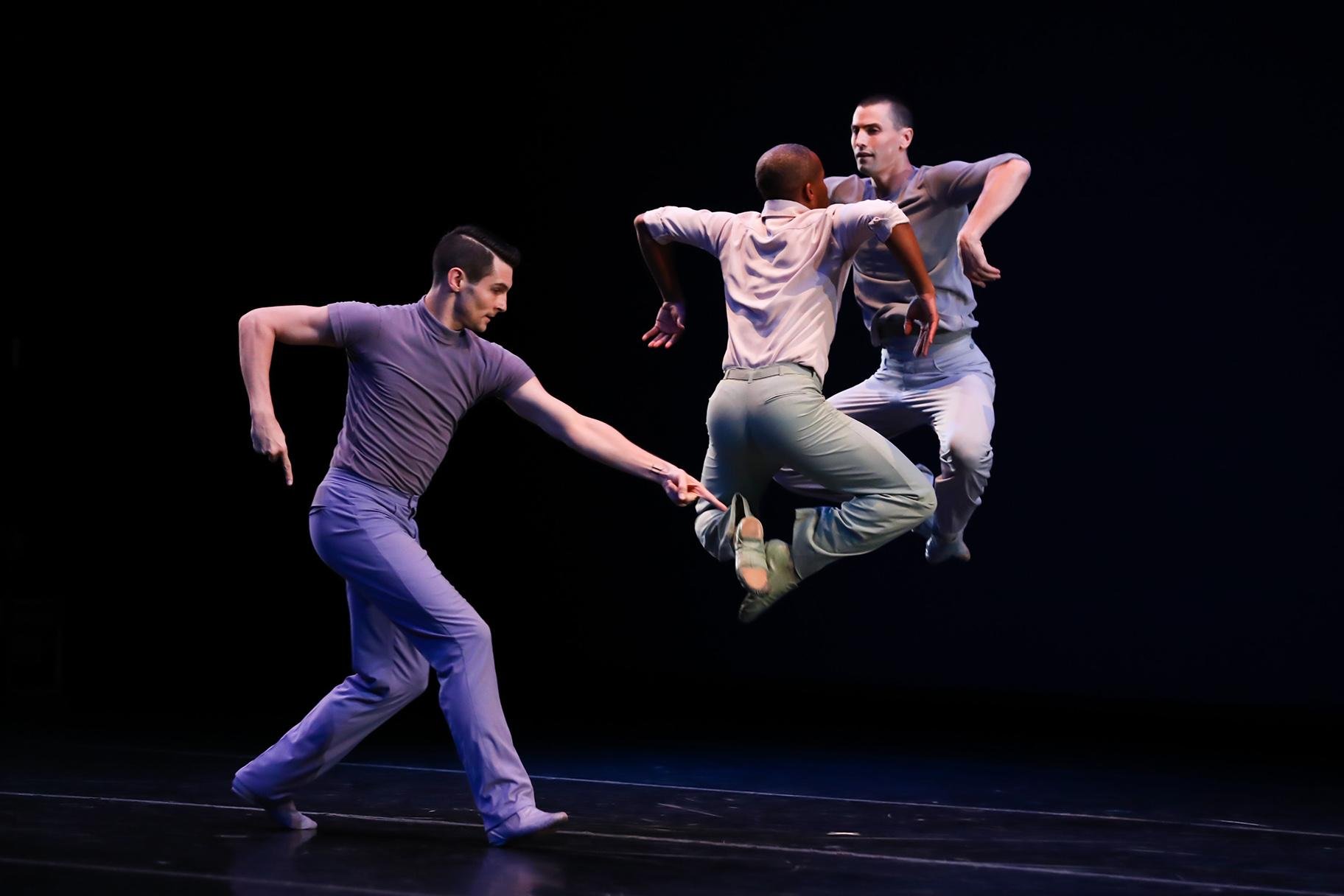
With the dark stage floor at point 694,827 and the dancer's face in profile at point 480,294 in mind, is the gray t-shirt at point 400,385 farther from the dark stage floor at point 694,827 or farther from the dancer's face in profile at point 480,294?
the dark stage floor at point 694,827

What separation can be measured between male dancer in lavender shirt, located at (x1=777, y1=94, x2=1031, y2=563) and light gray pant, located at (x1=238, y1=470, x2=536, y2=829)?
4.44ft

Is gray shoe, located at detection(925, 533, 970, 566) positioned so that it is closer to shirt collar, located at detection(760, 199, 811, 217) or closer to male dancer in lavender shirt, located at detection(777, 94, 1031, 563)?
male dancer in lavender shirt, located at detection(777, 94, 1031, 563)

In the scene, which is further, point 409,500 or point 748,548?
point 748,548

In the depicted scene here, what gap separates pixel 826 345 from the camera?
14.4 feet

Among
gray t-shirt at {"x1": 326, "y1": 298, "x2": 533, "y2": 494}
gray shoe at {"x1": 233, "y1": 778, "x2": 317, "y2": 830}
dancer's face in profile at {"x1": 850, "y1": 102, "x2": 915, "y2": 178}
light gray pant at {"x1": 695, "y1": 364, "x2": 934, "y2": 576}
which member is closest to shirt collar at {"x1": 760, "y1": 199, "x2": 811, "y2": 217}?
dancer's face in profile at {"x1": 850, "y1": 102, "x2": 915, "y2": 178}

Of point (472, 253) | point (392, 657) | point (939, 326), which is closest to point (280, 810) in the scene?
point (392, 657)

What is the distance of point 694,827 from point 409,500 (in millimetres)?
1203

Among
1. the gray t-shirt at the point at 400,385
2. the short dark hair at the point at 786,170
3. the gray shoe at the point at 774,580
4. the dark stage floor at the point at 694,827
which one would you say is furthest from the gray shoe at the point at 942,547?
the gray t-shirt at the point at 400,385

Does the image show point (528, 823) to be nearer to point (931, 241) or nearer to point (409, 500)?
point (409, 500)

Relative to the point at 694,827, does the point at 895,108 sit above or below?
above

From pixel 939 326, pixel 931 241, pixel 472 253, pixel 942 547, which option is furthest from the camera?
pixel 942 547

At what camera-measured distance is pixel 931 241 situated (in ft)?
15.8

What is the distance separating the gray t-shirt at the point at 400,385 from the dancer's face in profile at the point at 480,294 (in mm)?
58

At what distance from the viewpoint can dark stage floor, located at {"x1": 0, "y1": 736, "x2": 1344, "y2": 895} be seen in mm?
3635
